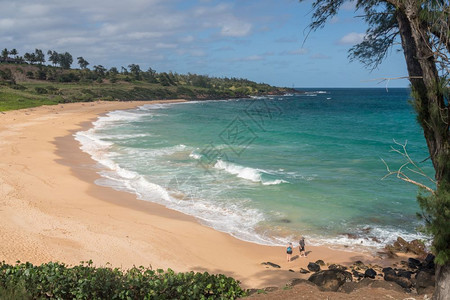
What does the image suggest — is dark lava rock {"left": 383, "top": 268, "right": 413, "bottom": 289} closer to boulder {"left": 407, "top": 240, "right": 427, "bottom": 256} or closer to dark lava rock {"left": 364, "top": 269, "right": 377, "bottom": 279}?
dark lava rock {"left": 364, "top": 269, "right": 377, "bottom": 279}

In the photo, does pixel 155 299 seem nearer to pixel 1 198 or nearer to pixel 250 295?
pixel 250 295

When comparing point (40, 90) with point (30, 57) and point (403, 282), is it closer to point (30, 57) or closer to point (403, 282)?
point (30, 57)

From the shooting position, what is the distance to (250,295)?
726 centimetres

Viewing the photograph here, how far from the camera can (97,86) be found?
9188 cm

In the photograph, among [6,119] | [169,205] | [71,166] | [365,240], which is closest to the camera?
Result: [365,240]

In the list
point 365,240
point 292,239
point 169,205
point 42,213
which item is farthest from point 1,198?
point 365,240

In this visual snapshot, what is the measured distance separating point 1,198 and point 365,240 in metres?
14.1

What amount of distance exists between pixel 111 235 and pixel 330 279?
7.21m

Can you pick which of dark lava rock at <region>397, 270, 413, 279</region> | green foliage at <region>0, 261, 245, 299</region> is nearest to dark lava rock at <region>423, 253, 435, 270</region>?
dark lava rock at <region>397, 270, 413, 279</region>

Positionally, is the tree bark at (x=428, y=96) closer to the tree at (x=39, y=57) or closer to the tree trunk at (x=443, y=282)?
the tree trunk at (x=443, y=282)

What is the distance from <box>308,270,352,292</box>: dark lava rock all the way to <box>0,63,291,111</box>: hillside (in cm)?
4894

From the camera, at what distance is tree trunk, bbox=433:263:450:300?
5.79 metres

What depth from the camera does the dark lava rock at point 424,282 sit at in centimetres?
830

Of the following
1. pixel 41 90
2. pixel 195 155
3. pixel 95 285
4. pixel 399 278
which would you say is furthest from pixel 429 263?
pixel 41 90
